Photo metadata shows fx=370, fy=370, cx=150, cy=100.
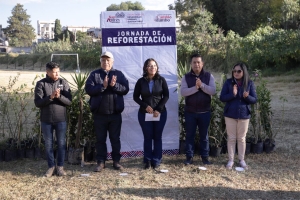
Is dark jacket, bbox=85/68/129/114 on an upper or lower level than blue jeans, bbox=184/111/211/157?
upper

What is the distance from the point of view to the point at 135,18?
5.53 meters

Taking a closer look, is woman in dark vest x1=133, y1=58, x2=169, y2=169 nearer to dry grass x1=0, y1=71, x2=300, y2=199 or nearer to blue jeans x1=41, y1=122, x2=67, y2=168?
dry grass x1=0, y1=71, x2=300, y2=199

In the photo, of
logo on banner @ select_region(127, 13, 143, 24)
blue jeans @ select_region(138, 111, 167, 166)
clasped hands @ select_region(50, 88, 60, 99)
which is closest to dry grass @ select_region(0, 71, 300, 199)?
blue jeans @ select_region(138, 111, 167, 166)

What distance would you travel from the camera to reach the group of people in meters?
4.72

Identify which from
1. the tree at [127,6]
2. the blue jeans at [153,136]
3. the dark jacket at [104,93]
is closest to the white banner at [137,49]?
the blue jeans at [153,136]

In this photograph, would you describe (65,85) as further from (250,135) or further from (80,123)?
(250,135)

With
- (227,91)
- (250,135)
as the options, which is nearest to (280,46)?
(250,135)

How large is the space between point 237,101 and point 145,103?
4.02 ft

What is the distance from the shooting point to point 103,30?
17.8 ft

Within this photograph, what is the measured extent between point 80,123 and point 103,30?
1.40 meters

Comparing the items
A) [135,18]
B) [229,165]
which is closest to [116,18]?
[135,18]

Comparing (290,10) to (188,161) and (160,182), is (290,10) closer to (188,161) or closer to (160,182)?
(188,161)

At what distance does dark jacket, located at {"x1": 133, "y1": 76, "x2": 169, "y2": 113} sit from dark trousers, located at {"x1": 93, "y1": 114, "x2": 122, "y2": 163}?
1.21ft

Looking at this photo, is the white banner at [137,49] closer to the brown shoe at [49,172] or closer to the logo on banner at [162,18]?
the logo on banner at [162,18]
